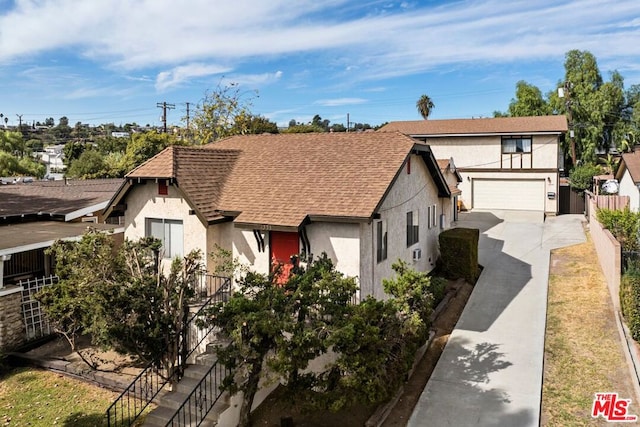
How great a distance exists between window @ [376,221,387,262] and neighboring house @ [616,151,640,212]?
12.9m

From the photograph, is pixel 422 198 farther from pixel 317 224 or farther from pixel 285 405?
pixel 285 405

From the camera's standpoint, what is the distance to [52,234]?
50.5ft

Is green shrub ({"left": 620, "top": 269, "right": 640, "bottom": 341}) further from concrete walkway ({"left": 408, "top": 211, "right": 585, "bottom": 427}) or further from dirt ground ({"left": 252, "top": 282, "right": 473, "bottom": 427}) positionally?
dirt ground ({"left": 252, "top": 282, "right": 473, "bottom": 427})

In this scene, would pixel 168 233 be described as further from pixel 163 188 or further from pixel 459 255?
Answer: pixel 459 255

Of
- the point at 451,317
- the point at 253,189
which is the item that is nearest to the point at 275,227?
the point at 253,189

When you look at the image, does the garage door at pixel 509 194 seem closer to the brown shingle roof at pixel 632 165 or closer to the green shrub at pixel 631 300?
the brown shingle roof at pixel 632 165

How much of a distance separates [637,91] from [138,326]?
5399 cm

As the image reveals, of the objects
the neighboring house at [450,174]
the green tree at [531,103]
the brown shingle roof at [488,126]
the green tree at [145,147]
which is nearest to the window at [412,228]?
the neighboring house at [450,174]

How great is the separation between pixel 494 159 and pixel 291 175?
2399 cm

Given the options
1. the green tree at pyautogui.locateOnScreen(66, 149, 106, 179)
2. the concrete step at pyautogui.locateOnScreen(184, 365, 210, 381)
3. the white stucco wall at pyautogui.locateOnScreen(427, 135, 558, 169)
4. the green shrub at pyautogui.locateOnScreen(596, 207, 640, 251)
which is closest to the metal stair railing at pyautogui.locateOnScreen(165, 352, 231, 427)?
the concrete step at pyautogui.locateOnScreen(184, 365, 210, 381)

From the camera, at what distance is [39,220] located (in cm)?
1906

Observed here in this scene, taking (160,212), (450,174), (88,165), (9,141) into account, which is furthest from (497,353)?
(9,141)

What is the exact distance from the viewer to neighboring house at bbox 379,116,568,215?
32.6 metres

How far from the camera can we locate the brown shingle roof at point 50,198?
62.1 ft
